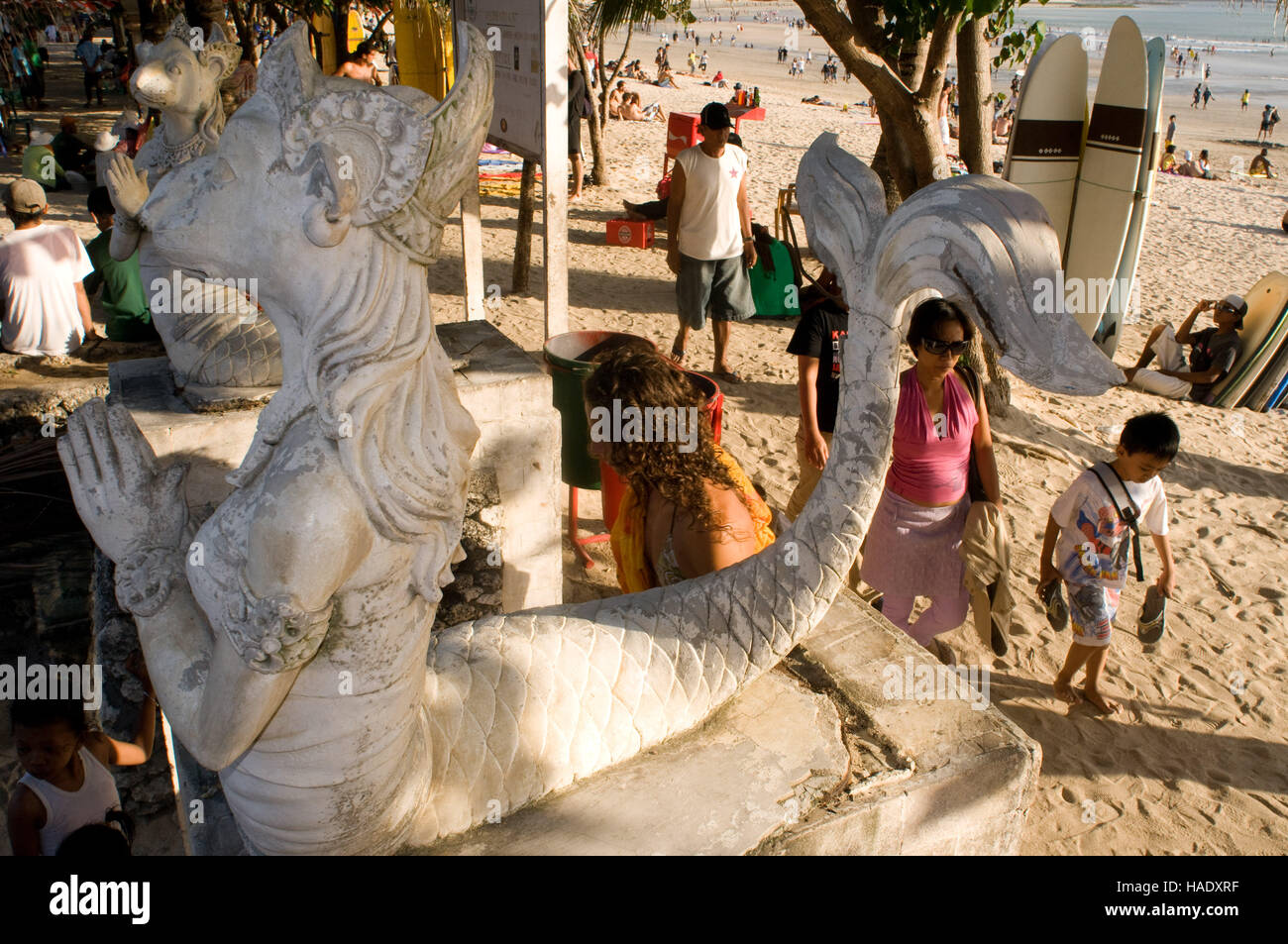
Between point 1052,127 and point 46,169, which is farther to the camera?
point 46,169

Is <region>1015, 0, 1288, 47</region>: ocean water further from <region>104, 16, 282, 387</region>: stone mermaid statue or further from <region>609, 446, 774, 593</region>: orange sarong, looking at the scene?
<region>104, 16, 282, 387</region>: stone mermaid statue

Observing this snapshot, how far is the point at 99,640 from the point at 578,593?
89.0 inches

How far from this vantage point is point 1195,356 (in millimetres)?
7926

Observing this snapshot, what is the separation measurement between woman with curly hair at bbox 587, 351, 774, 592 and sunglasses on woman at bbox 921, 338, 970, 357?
971mm

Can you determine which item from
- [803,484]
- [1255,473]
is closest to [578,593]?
[803,484]

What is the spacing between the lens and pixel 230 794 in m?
1.83

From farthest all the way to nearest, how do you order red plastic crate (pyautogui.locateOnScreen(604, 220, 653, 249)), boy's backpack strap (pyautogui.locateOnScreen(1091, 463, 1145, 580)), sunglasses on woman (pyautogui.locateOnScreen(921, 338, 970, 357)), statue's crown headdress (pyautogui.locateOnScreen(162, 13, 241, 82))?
red plastic crate (pyautogui.locateOnScreen(604, 220, 653, 249)) → boy's backpack strap (pyautogui.locateOnScreen(1091, 463, 1145, 580)) → sunglasses on woman (pyautogui.locateOnScreen(921, 338, 970, 357)) → statue's crown headdress (pyautogui.locateOnScreen(162, 13, 241, 82))

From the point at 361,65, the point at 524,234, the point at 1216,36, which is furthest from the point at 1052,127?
the point at 1216,36

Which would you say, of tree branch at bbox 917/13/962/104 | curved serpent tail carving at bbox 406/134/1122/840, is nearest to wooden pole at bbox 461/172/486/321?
tree branch at bbox 917/13/962/104

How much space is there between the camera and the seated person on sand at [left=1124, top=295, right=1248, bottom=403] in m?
7.74

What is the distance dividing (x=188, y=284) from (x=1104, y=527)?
11.1ft

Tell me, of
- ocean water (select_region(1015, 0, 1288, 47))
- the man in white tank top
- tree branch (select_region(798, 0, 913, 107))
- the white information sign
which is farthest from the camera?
ocean water (select_region(1015, 0, 1288, 47))

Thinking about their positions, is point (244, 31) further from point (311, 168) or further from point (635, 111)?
point (311, 168)
